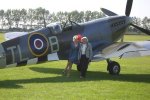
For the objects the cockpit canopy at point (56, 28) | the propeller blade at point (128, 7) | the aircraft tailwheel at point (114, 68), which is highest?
the propeller blade at point (128, 7)

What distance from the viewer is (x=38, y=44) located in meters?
12.1

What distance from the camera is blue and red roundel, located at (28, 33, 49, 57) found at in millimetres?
11984

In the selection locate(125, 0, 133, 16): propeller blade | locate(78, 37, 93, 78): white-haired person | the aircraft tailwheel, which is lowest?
the aircraft tailwheel

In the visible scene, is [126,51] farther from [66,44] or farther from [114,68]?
[66,44]

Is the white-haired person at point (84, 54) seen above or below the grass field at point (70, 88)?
above

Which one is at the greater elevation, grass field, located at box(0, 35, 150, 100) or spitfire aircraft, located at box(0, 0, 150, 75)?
spitfire aircraft, located at box(0, 0, 150, 75)

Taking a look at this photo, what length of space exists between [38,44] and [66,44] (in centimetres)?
147

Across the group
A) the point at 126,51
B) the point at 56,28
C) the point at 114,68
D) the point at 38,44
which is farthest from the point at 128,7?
the point at 38,44

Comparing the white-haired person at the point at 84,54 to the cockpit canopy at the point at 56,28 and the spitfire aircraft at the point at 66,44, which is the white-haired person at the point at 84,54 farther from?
the cockpit canopy at the point at 56,28

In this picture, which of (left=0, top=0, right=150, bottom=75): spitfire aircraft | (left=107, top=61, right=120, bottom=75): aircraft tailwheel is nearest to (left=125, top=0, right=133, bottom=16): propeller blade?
(left=0, top=0, right=150, bottom=75): spitfire aircraft

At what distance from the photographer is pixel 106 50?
1345 centimetres

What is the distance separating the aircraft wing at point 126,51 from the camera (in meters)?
12.6

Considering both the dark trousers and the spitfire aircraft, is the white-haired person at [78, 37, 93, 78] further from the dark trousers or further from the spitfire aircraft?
the spitfire aircraft

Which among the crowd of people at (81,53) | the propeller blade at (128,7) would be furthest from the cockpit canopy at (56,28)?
the propeller blade at (128,7)
